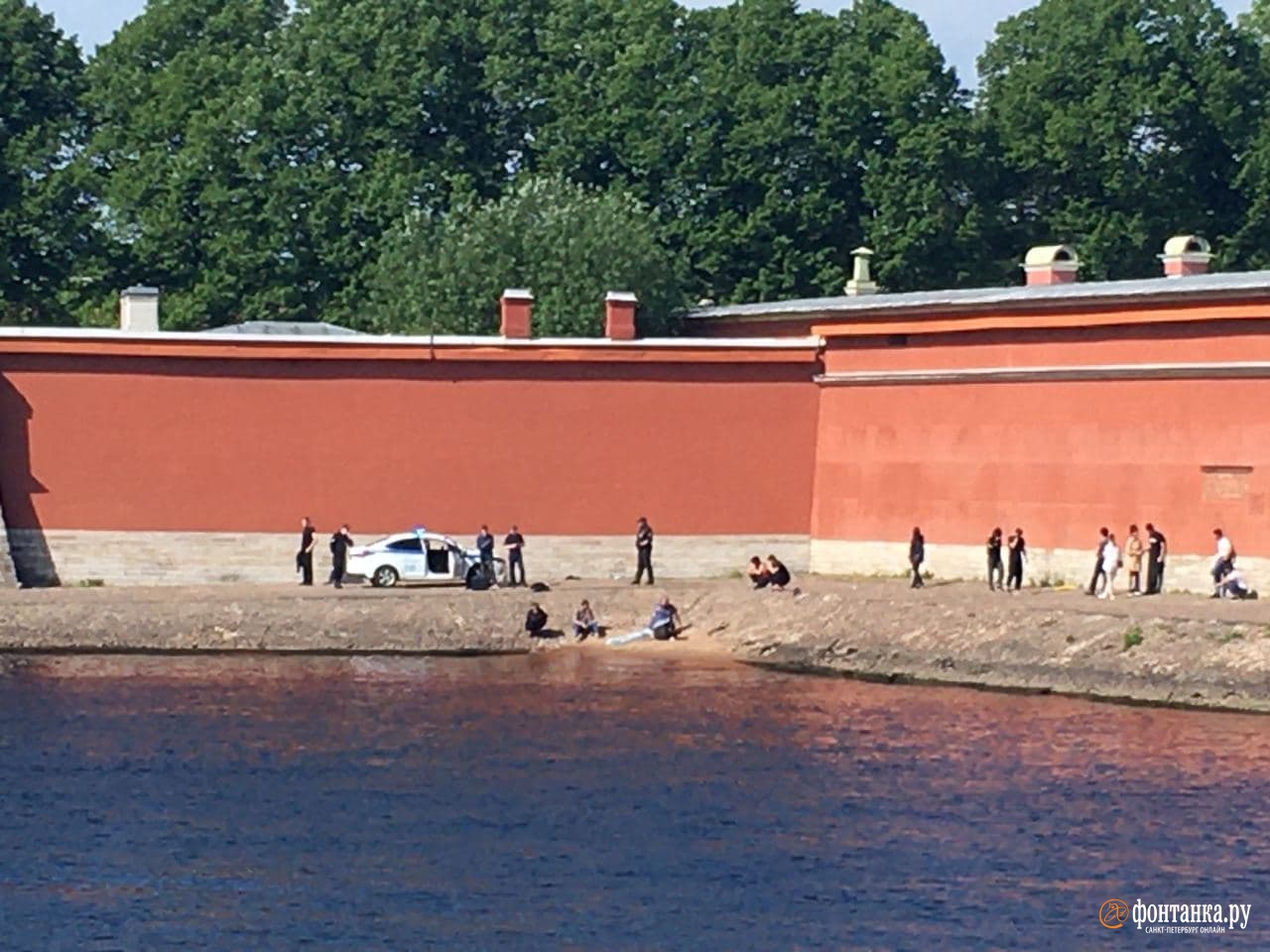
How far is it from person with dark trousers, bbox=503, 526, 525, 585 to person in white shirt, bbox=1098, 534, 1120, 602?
36.7 feet

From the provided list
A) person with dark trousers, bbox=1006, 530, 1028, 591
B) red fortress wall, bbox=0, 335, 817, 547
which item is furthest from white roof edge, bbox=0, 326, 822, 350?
person with dark trousers, bbox=1006, 530, 1028, 591

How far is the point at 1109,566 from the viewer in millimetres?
47219

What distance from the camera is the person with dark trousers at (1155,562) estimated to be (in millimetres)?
47125

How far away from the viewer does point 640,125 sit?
7825 cm

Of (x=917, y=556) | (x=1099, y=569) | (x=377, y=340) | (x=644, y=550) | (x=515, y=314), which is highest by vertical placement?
(x=515, y=314)

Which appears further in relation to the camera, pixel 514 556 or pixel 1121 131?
pixel 1121 131

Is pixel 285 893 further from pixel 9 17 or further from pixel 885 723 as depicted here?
pixel 9 17

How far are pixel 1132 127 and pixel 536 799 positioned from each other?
5192 cm

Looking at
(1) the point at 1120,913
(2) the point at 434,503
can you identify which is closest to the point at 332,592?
(2) the point at 434,503

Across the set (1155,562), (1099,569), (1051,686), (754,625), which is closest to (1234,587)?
(1155,562)

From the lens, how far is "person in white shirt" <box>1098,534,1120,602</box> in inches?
1850

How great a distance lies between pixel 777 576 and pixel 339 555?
8131mm

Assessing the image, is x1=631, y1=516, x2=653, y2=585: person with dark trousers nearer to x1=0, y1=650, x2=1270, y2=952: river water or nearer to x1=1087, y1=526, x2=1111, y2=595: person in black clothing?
x1=0, y1=650, x2=1270, y2=952: river water

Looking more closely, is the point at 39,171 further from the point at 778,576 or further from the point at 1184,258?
the point at 778,576
